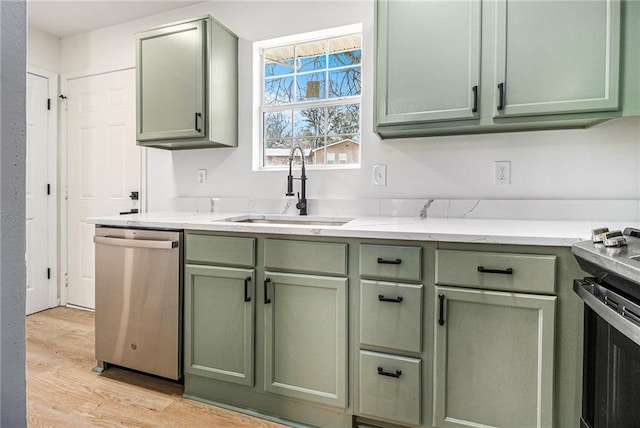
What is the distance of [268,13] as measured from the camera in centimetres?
257

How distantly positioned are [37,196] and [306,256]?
293 cm

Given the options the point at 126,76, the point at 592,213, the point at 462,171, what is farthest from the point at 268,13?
the point at 592,213

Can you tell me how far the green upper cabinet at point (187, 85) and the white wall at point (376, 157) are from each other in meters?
0.17

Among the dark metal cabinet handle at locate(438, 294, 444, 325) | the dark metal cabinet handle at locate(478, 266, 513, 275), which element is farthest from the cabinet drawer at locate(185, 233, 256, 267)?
the dark metal cabinet handle at locate(478, 266, 513, 275)

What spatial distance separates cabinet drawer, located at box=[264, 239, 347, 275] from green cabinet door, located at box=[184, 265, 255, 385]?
6.2 inches

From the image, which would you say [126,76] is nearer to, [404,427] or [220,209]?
[220,209]

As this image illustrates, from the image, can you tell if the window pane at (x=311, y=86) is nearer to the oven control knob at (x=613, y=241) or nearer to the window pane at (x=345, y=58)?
the window pane at (x=345, y=58)

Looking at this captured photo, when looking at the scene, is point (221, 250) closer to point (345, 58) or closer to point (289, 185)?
point (289, 185)

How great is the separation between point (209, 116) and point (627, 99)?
2192mm

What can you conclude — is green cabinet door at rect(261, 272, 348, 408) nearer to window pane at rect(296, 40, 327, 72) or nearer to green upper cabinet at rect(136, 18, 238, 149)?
green upper cabinet at rect(136, 18, 238, 149)

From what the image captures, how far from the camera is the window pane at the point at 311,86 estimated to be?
8.36 feet

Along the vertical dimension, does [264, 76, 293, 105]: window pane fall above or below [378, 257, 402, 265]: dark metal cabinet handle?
above

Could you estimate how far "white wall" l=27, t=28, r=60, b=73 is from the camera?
3.21 m

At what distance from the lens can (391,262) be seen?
155 centimetres
